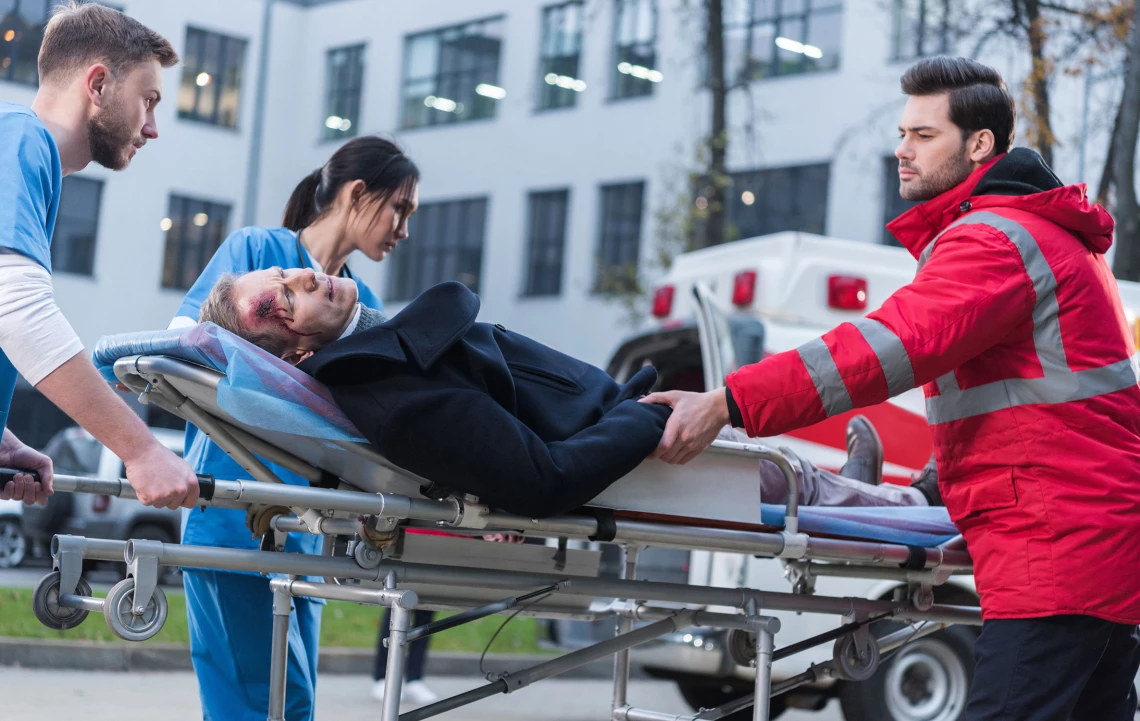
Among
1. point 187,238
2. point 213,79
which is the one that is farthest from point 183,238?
point 213,79

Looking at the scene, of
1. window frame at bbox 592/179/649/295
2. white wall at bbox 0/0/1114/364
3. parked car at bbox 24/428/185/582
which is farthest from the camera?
window frame at bbox 592/179/649/295

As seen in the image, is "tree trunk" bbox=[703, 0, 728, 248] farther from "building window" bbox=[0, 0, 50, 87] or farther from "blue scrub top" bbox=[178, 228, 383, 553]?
"building window" bbox=[0, 0, 50, 87]

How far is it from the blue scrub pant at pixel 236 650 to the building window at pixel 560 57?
70.3 feet

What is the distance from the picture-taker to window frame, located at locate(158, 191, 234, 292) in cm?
2672

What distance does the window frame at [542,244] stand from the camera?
23906 mm

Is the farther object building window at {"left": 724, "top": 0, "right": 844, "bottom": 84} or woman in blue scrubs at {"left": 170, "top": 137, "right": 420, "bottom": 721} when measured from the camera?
building window at {"left": 724, "top": 0, "right": 844, "bottom": 84}

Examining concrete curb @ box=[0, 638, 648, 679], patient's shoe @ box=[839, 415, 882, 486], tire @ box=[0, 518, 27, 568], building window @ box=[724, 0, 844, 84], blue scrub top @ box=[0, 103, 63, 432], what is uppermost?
building window @ box=[724, 0, 844, 84]

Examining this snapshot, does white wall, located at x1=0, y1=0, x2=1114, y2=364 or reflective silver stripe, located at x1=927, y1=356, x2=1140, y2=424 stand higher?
white wall, located at x1=0, y1=0, x2=1114, y2=364

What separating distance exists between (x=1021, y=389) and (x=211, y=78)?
26430 millimetres

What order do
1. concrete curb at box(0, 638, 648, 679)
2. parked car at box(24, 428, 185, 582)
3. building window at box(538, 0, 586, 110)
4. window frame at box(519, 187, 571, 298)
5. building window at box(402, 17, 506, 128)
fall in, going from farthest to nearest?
building window at box(402, 17, 506, 128), building window at box(538, 0, 586, 110), window frame at box(519, 187, 571, 298), parked car at box(24, 428, 185, 582), concrete curb at box(0, 638, 648, 679)

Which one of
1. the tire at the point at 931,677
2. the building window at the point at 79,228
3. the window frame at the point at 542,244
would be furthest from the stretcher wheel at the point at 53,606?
the building window at the point at 79,228

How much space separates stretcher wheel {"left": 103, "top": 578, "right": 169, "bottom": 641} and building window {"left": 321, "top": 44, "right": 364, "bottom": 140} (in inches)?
1037

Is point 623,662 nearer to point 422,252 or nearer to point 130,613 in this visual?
point 130,613

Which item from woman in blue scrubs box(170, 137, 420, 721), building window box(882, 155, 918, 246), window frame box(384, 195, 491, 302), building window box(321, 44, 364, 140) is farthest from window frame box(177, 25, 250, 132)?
woman in blue scrubs box(170, 137, 420, 721)
